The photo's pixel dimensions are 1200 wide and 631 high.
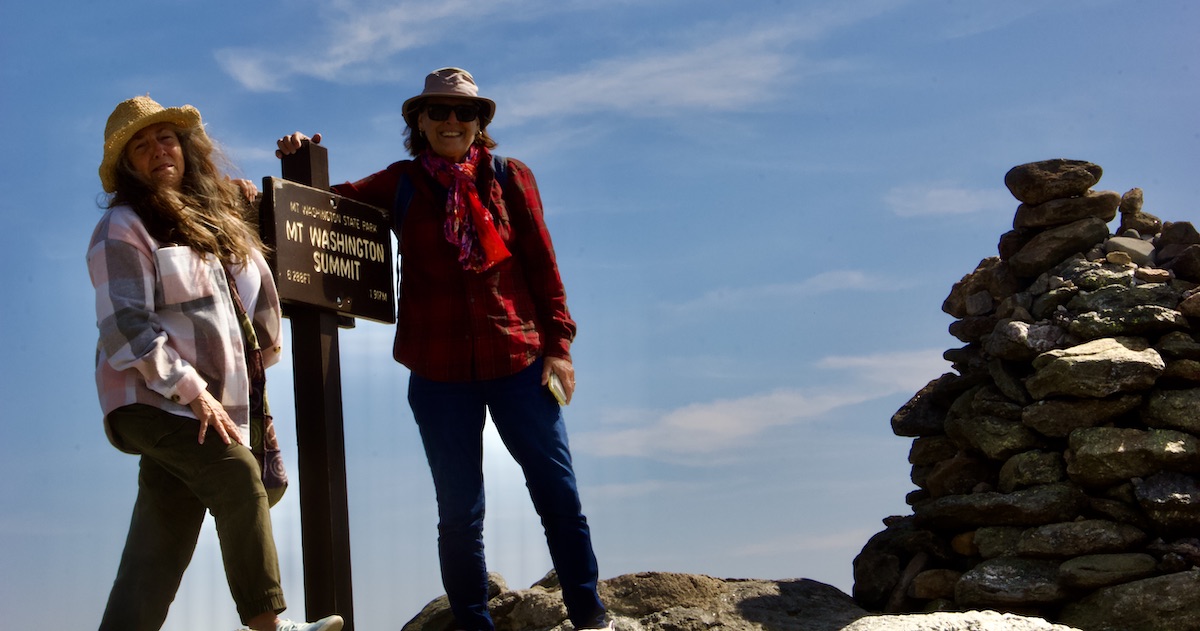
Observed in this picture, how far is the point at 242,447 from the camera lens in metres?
4.32

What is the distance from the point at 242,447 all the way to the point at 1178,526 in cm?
590

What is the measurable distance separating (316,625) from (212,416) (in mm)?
806

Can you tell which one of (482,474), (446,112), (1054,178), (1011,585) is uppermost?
(1054,178)

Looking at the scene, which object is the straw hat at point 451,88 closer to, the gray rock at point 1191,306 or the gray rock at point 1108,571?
the gray rock at point 1108,571

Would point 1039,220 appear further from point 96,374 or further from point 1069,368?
point 96,374

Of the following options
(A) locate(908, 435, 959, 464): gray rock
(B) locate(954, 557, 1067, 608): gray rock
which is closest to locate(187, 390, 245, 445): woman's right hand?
(B) locate(954, 557, 1067, 608): gray rock

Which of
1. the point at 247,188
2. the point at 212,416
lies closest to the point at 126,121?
the point at 247,188

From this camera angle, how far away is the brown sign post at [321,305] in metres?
5.59

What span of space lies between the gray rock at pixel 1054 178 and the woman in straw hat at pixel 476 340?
4.80m

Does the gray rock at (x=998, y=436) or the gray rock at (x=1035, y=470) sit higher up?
the gray rock at (x=998, y=436)

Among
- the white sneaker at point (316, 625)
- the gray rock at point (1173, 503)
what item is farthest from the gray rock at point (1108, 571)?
the white sneaker at point (316, 625)

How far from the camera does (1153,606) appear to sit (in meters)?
7.43

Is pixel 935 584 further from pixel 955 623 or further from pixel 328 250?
pixel 328 250

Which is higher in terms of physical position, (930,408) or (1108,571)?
(930,408)
